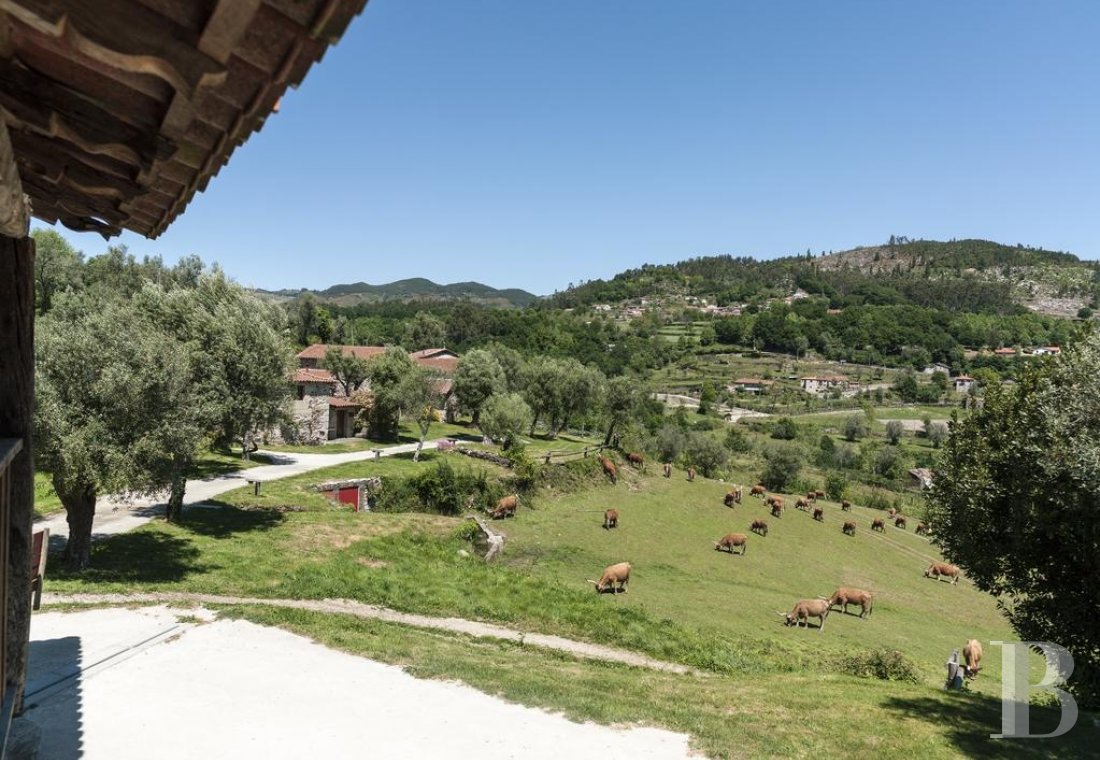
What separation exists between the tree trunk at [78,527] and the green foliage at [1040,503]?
2218 cm

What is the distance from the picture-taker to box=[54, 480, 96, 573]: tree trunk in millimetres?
16531

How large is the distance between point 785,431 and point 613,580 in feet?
299

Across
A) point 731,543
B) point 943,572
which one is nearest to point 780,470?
point 943,572

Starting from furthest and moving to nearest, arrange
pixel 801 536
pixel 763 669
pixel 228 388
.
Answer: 1. pixel 801 536
2. pixel 228 388
3. pixel 763 669

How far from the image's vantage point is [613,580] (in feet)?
73.9

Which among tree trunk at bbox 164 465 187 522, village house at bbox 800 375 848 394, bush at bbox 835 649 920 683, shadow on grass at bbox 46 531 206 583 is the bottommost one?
bush at bbox 835 649 920 683

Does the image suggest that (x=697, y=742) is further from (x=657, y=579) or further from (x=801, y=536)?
(x=801, y=536)

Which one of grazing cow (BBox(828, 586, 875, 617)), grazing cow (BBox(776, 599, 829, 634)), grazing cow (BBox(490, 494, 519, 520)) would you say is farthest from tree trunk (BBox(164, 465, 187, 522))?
grazing cow (BBox(828, 586, 875, 617))

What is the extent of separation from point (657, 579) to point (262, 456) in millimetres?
28641

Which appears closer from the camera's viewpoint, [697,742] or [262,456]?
[697,742]

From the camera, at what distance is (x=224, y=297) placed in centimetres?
2473

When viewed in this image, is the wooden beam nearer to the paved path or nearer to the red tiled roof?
the paved path

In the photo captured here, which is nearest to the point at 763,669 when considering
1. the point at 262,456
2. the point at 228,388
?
the point at 228,388

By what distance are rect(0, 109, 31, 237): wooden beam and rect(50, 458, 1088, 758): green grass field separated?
10544 mm
